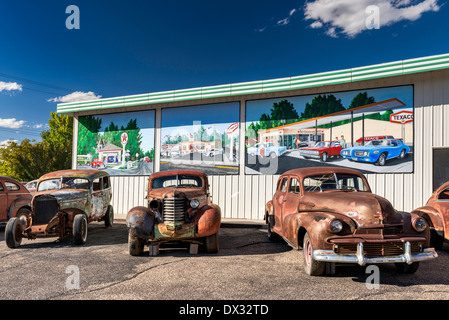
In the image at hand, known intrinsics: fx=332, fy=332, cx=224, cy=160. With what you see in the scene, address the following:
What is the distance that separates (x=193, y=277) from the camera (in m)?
5.10

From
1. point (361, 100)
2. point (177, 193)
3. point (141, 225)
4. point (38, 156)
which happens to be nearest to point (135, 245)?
point (141, 225)

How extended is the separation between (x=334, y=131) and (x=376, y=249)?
22.6 ft

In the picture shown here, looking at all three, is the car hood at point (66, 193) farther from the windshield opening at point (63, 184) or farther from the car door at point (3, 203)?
the car door at point (3, 203)

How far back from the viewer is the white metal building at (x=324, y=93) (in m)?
9.84

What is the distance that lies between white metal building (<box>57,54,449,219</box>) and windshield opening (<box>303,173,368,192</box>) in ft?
15.0

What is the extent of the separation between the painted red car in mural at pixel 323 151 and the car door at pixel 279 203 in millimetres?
3931

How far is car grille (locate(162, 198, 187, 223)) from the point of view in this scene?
22.0ft

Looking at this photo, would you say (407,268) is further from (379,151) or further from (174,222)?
(379,151)

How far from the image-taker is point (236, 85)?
1189 cm

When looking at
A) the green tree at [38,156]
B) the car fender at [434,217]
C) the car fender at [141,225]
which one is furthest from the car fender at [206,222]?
the green tree at [38,156]

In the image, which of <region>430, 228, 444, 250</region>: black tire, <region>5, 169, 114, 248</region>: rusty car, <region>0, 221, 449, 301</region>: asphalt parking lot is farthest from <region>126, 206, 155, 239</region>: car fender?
<region>430, 228, 444, 250</region>: black tire

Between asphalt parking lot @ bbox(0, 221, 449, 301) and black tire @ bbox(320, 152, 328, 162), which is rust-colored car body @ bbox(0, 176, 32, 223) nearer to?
asphalt parking lot @ bbox(0, 221, 449, 301)

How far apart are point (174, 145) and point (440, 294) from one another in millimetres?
10497
